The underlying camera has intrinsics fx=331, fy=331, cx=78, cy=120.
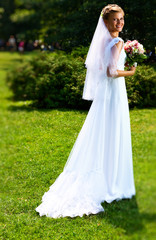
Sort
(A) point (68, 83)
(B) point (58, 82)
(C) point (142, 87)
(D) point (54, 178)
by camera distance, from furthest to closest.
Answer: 1. (B) point (58, 82)
2. (A) point (68, 83)
3. (D) point (54, 178)
4. (C) point (142, 87)

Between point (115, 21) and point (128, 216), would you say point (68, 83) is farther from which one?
point (128, 216)

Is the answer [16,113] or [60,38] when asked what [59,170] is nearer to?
[60,38]

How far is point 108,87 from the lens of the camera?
3.22 m

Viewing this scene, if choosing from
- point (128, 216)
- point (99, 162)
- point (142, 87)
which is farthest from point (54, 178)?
point (128, 216)

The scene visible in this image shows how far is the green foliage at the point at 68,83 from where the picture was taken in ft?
11.8

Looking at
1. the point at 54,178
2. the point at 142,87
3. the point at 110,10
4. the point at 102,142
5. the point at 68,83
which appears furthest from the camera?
the point at 68,83

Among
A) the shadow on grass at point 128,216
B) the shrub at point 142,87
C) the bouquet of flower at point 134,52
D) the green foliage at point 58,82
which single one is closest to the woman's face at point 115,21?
the bouquet of flower at point 134,52

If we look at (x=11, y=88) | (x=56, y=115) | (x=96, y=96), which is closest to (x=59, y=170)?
(x=56, y=115)

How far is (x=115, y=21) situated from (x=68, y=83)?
232 centimetres

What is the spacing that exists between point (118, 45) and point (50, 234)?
202 centimetres

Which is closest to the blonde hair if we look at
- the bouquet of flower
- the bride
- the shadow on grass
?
the bride

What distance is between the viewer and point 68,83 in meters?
5.18

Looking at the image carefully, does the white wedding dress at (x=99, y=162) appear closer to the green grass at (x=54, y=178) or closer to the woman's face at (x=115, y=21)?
the green grass at (x=54, y=178)

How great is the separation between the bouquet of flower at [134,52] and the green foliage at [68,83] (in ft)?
1.56
